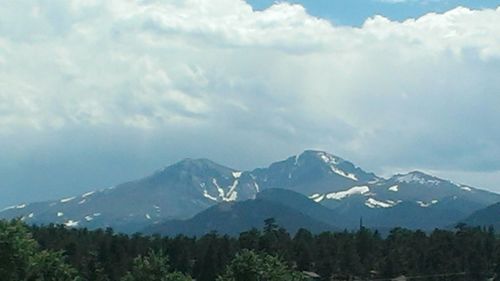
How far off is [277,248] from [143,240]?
2160 centimetres

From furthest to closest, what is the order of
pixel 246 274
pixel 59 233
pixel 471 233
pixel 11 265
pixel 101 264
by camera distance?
1. pixel 59 233
2. pixel 471 233
3. pixel 101 264
4. pixel 246 274
5. pixel 11 265

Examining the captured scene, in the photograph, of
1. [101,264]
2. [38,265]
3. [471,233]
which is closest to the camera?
[38,265]

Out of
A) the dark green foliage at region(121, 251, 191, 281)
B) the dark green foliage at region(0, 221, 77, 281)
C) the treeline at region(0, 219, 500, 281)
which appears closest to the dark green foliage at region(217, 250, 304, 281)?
the dark green foliage at region(121, 251, 191, 281)

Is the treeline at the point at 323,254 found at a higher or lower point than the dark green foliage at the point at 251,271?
higher

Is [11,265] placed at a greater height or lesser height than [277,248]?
lesser

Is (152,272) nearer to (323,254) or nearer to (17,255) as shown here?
(17,255)

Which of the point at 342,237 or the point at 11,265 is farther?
the point at 342,237

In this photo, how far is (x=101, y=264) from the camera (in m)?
120

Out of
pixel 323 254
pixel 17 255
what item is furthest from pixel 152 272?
pixel 323 254

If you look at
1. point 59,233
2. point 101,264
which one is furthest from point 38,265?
point 59,233

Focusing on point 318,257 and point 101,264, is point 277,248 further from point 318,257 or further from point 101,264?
point 101,264

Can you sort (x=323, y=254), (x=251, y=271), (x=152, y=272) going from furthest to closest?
(x=323, y=254) < (x=152, y=272) < (x=251, y=271)

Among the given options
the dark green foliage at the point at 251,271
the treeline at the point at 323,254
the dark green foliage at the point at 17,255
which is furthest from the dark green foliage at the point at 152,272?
the treeline at the point at 323,254

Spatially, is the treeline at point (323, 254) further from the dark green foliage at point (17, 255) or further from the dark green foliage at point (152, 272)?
the dark green foliage at point (17, 255)
